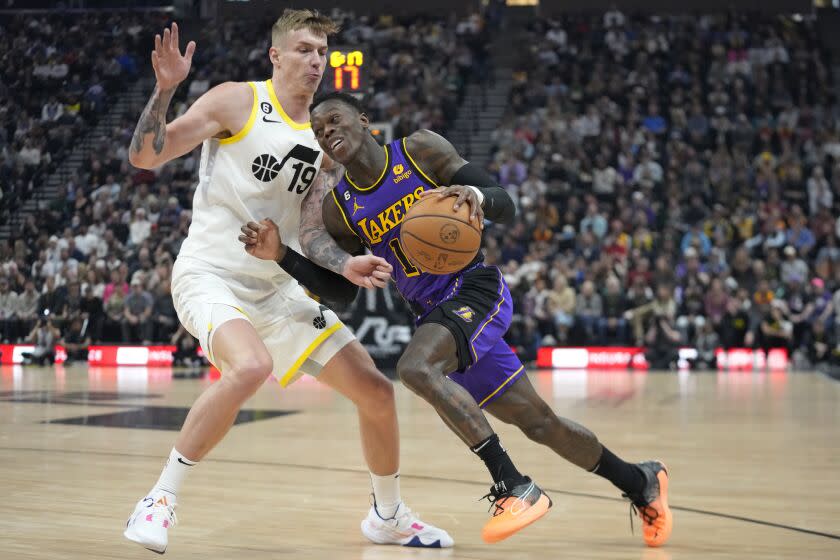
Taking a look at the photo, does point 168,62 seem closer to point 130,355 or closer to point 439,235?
point 439,235

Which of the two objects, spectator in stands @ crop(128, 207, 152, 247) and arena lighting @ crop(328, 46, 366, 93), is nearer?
arena lighting @ crop(328, 46, 366, 93)

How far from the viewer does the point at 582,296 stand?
15.6 m

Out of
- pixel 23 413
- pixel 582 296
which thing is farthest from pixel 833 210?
pixel 23 413

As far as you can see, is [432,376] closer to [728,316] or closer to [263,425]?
[263,425]

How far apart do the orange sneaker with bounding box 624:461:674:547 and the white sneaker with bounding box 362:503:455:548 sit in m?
0.79

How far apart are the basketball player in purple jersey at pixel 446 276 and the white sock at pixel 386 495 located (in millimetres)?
558

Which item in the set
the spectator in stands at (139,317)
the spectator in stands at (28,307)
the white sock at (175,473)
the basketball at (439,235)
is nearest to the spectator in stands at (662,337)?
the spectator in stands at (139,317)

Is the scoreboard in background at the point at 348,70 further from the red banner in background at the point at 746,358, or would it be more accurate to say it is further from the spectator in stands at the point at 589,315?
the red banner in background at the point at 746,358

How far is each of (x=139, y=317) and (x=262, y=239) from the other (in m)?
12.4

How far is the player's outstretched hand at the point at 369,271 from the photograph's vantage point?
4078mm

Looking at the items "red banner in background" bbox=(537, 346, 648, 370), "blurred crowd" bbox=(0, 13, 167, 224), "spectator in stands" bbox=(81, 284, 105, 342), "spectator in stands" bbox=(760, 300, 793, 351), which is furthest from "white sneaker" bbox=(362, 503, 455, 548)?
"blurred crowd" bbox=(0, 13, 167, 224)

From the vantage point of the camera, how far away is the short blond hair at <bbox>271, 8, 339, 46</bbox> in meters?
4.57

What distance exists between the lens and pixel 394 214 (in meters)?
4.39

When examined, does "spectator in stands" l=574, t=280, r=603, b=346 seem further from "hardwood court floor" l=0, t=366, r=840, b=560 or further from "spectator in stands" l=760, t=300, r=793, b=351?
"hardwood court floor" l=0, t=366, r=840, b=560
